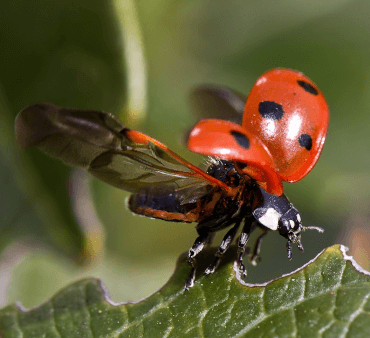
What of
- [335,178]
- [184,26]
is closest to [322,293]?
[335,178]

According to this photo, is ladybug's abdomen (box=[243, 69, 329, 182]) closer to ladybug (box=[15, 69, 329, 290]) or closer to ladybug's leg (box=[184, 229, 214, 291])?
ladybug (box=[15, 69, 329, 290])

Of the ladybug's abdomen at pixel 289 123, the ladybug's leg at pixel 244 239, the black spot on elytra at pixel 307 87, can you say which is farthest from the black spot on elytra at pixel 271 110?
the ladybug's leg at pixel 244 239

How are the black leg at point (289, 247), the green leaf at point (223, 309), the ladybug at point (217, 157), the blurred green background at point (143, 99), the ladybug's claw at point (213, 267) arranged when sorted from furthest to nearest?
the blurred green background at point (143, 99), the black leg at point (289, 247), the ladybug's claw at point (213, 267), the ladybug at point (217, 157), the green leaf at point (223, 309)

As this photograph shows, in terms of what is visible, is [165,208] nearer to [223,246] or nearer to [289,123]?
[223,246]

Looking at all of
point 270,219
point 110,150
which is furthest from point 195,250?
point 110,150

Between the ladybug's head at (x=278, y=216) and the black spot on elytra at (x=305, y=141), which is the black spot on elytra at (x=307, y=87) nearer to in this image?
the black spot on elytra at (x=305, y=141)
